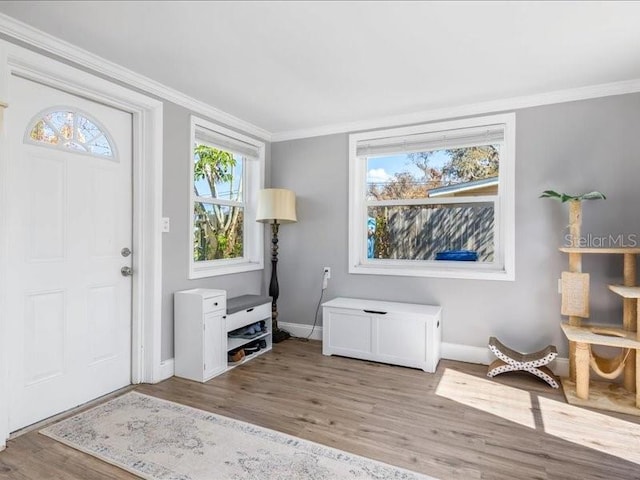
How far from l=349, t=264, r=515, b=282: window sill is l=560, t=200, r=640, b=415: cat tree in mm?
508

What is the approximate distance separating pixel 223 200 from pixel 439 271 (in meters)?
2.26

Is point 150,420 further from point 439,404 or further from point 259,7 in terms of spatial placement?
point 259,7

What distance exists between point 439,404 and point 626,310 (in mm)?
1554

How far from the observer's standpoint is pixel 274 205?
3756 millimetres

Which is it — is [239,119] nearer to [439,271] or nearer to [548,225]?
[439,271]

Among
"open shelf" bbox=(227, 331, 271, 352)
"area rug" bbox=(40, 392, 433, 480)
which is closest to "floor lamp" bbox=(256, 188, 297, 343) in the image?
"open shelf" bbox=(227, 331, 271, 352)

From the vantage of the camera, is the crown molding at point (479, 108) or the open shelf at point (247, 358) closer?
the crown molding at point (479, 108)

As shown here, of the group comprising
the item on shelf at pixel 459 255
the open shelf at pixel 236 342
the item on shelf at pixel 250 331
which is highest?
the item on shelf at pixel 459 255

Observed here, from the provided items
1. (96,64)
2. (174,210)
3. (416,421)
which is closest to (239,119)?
(174,210)

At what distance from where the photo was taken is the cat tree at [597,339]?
96.2 inches

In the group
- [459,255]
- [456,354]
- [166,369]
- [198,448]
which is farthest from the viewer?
[459,255]

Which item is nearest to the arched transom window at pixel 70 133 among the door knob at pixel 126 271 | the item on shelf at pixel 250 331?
the door knob at pixel 126 271

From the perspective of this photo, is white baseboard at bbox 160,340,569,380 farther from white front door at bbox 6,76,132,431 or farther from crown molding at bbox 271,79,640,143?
crown molding at bbox 271,79,640,143

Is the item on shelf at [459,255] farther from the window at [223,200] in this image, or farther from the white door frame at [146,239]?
the white door frame at [146,239]
